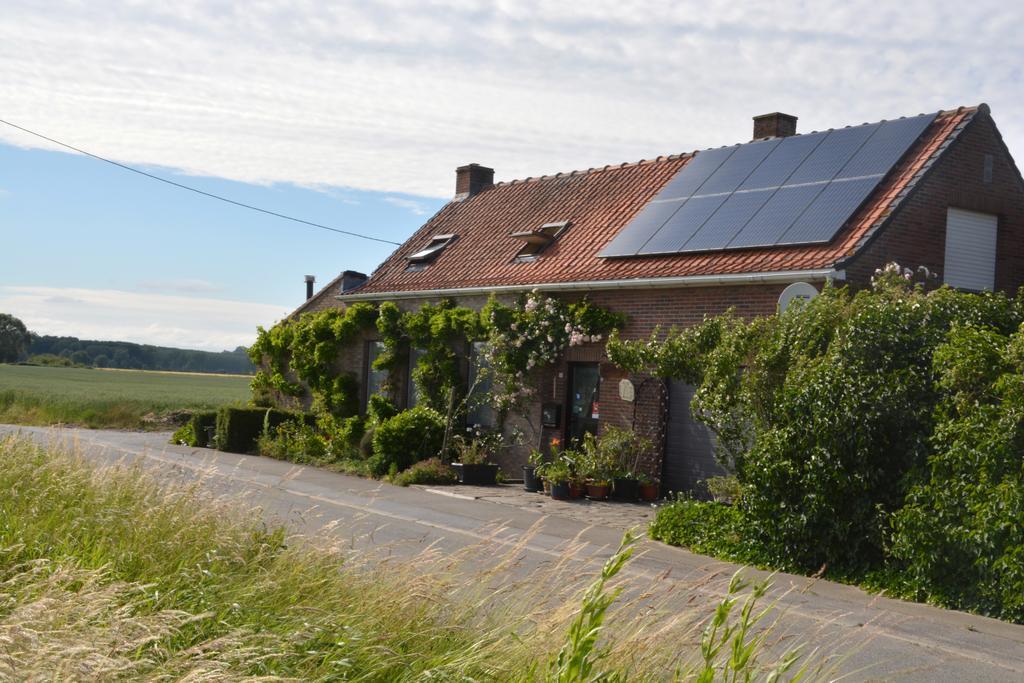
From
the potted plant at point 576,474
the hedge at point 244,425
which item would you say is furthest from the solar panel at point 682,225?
the hedge at point 244,425

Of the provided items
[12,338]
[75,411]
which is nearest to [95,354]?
[12,338]

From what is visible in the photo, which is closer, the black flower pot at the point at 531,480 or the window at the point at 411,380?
the black flower pot at the point at 531,480

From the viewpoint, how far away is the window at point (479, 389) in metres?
20.4

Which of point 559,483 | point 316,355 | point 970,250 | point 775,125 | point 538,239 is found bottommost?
point 559,483

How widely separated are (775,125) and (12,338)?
272 ft

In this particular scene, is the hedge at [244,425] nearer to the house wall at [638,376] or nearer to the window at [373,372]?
the window at [373,372]

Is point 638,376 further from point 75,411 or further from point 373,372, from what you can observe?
point 75,411

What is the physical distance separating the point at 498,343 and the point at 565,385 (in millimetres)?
1489

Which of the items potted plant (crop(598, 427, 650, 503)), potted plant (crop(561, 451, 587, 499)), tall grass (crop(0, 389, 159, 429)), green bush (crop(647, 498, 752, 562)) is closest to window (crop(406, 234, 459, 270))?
potted plant (crop(561, 451, 587, 499))

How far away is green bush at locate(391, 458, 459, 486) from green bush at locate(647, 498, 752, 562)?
5859mm

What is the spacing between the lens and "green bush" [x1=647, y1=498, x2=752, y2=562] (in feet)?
38.7

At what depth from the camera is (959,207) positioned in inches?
661

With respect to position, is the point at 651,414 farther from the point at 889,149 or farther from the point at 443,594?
the point at 443,594

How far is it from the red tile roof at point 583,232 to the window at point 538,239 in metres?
0.20
